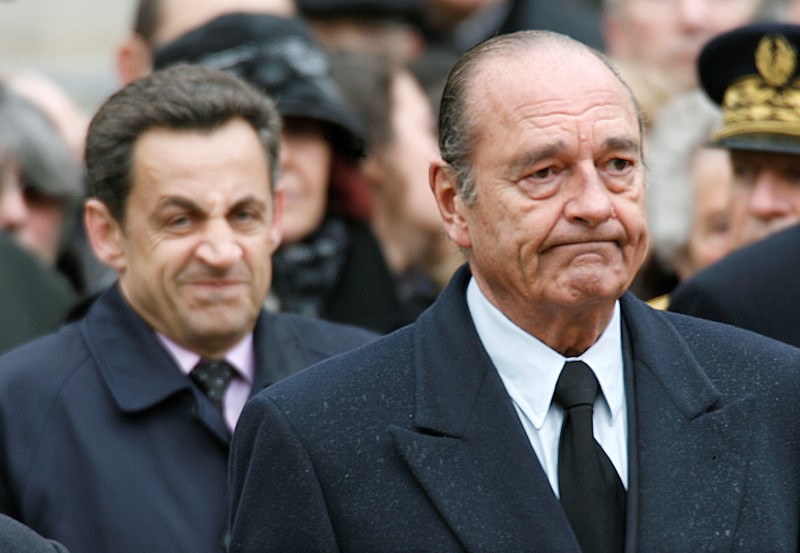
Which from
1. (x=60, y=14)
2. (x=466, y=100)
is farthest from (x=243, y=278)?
(x=60, y=14)

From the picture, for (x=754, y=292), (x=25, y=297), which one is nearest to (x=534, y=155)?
(x=754, y=292)

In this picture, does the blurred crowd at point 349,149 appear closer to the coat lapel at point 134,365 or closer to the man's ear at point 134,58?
the man's ear at point 134,58

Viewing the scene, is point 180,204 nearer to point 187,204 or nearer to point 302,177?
point 187,204

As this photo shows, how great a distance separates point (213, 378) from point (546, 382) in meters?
1.24

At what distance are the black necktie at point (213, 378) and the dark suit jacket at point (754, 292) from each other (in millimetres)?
1199

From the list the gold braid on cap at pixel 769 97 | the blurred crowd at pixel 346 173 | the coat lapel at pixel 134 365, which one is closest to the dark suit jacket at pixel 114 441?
the coat lapel at pixel 134 365

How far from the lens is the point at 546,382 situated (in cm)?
353

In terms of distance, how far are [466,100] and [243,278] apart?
42.3 inches

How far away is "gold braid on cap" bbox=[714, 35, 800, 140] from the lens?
4.91 metres

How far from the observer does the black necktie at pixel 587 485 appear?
11.1 feet

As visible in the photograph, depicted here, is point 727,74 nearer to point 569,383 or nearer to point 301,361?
point 301,361

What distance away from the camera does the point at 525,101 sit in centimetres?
352

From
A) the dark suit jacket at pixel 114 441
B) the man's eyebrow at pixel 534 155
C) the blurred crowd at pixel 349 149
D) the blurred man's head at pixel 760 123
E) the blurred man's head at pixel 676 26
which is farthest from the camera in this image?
the blurred man's head at pixel 676 26

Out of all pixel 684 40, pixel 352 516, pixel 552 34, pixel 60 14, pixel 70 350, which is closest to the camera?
pixel 352 516
